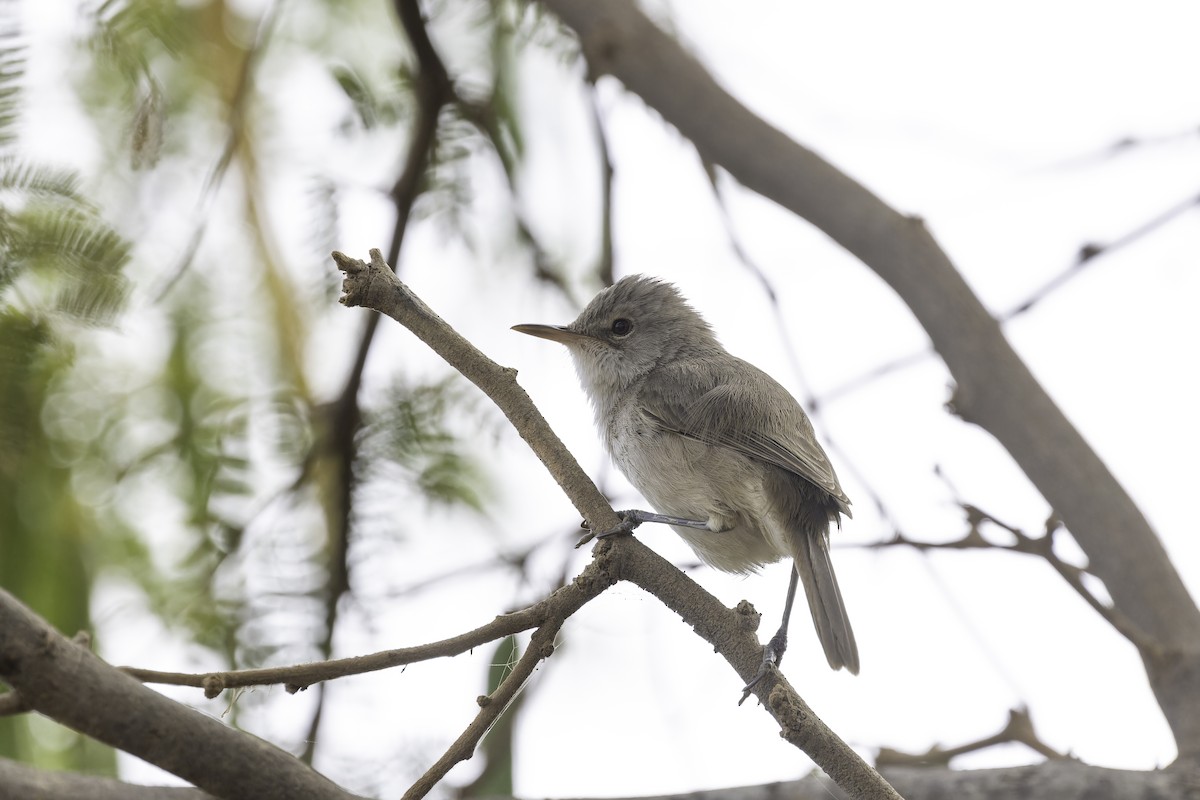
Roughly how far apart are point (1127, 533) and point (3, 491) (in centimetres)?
335

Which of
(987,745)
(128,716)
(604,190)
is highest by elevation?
(604,190)

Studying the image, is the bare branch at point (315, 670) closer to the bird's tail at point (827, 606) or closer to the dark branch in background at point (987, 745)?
the bird's tail at point (827, 606)

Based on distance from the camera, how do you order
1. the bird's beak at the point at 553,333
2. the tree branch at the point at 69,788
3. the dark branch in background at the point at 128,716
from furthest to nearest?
1. the bird's beak at the point at 553,333
2. the tree branch at the point at 69,788
3. the dark branch in background at the point at 128,716

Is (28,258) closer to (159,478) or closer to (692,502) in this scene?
(159,478)

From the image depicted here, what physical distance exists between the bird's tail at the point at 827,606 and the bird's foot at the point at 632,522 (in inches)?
13.9

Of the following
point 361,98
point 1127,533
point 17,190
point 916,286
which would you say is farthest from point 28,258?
point 1127,533

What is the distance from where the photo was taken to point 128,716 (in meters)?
1.80

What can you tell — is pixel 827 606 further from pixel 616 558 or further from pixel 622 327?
pixel 622 327

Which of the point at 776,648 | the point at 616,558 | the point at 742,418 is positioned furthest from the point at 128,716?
the point at 742,418

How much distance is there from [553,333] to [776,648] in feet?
5.48

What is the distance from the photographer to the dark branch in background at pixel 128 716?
171 centimetres

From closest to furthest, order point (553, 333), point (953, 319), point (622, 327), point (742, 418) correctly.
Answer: point (953, 319)
point (742, 418)
point (553, 333)
point (622, 327)

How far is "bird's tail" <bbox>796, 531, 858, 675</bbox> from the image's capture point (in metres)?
3.39

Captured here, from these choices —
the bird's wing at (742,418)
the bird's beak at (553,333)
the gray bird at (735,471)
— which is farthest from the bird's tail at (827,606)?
the bird's beak at (553,333)
